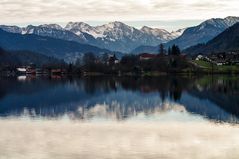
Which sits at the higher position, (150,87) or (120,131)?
(120,131)

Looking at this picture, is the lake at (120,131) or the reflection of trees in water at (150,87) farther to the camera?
the reflection of trees in water at (150,87)

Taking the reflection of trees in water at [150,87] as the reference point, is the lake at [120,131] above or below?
above

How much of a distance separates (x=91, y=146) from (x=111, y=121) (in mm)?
14995

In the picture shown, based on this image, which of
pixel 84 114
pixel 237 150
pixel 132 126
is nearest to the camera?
pixel 237 150

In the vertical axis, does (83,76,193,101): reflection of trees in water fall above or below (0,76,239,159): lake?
below

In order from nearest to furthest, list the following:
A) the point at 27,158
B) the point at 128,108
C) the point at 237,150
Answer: the point at 27,158
the point at 237,150
the point at 128,108

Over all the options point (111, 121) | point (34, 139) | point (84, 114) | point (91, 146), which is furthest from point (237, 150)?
point (84, 114)

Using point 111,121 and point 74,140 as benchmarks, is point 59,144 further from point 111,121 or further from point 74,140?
point 111,121

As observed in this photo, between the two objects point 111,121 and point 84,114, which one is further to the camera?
point 84,114

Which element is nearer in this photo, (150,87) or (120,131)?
(120,131)

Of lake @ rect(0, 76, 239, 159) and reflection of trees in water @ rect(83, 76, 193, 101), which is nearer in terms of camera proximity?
lake @ rect(0, 76, 239, 159)

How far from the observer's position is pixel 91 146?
122 ft

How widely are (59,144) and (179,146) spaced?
859 centimetres

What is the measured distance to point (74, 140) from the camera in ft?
130
